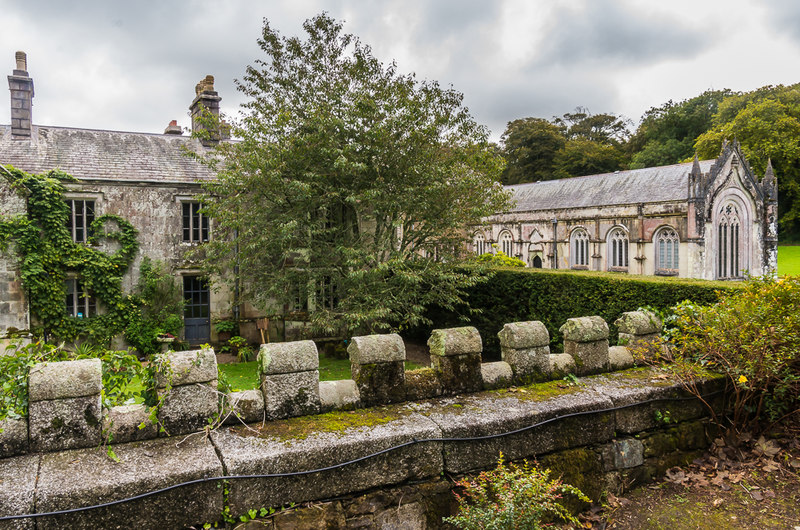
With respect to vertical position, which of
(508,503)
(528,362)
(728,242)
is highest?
(728,242)

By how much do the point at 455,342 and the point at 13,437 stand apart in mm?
3191

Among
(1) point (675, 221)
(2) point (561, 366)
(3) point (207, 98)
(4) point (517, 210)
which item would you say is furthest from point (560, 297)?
(4) point (517, 210)

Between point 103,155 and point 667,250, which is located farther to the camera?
point 667,250

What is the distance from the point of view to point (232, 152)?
14.7 metres

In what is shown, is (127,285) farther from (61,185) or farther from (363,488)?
(363,488)

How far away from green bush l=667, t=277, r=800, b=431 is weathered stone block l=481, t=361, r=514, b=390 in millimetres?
1652

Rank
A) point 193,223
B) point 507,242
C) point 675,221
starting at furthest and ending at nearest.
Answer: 1. point 507,242
2. point 675,221
3. point 193,223

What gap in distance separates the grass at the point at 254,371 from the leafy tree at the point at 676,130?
43542 millimetres

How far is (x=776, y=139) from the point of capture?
37031mm

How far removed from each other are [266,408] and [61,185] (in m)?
14.6

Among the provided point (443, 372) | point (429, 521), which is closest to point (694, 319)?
point (443, 372)

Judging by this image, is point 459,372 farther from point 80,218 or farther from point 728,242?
point 728,242

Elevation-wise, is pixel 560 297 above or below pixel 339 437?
above

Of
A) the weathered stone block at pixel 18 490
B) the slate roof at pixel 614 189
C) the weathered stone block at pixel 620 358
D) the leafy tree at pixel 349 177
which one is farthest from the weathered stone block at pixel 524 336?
the slate roof at pixel 614 189
